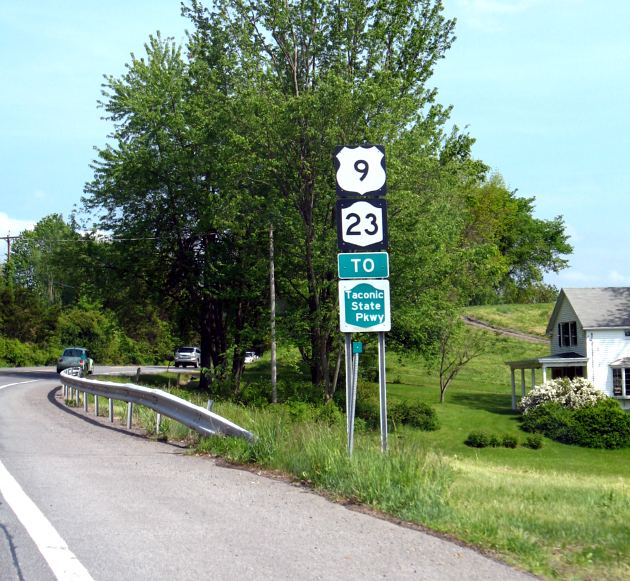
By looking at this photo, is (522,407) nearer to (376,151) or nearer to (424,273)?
(424,273)

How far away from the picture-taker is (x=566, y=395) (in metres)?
43.3

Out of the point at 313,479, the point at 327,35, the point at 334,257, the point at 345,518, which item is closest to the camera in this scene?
the point at 345,518

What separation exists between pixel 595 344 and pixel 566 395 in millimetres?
6180

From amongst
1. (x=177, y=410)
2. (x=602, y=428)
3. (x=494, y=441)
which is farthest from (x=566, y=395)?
(x=177, y=410)

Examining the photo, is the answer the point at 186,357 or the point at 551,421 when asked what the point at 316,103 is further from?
the point at 186,357

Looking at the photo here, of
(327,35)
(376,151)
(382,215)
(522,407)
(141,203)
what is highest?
(327,35)

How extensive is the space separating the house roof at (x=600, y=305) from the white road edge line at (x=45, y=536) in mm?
43458

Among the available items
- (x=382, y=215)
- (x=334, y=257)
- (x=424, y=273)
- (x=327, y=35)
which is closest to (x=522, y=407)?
(x=424, y=273)

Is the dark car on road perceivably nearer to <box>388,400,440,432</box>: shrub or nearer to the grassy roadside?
<box>388,400,440,432</box>: shrub

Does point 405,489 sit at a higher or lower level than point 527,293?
lower

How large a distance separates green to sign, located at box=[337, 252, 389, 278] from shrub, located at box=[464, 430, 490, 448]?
26.9 m

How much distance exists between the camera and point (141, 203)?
43031 millimetres

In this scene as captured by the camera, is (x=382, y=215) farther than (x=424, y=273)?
No

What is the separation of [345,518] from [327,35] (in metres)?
28.5
